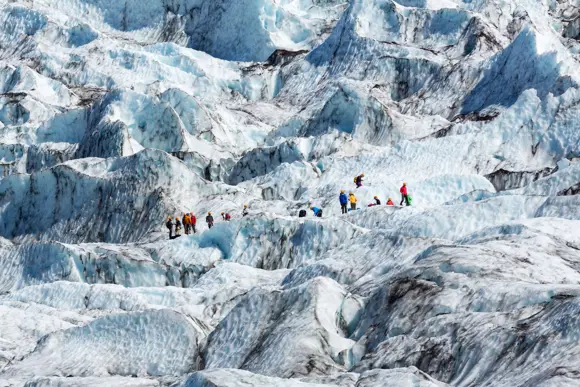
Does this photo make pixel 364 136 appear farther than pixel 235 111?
No

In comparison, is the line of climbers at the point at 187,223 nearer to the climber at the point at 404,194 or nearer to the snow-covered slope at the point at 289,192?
the snow-covered slope at the point at 289,192

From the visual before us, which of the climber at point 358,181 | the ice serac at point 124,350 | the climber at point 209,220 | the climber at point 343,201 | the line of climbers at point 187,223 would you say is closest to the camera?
the ice serac at point 124,350

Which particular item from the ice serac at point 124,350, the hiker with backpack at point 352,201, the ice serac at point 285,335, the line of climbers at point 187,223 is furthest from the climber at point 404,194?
the ice serac at point 124,350

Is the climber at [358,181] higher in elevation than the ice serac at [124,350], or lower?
higher

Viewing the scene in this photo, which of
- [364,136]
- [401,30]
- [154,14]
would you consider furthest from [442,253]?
[154,14]

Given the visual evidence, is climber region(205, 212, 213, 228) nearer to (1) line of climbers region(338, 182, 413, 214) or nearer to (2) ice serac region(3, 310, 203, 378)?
(1) line of climbers region(338, 182, 413, 214)

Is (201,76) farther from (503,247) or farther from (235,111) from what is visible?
(503,247)

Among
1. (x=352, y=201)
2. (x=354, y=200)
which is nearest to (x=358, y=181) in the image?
(x=354, y=200)

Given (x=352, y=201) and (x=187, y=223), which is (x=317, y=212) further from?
(x=187, y=223)
